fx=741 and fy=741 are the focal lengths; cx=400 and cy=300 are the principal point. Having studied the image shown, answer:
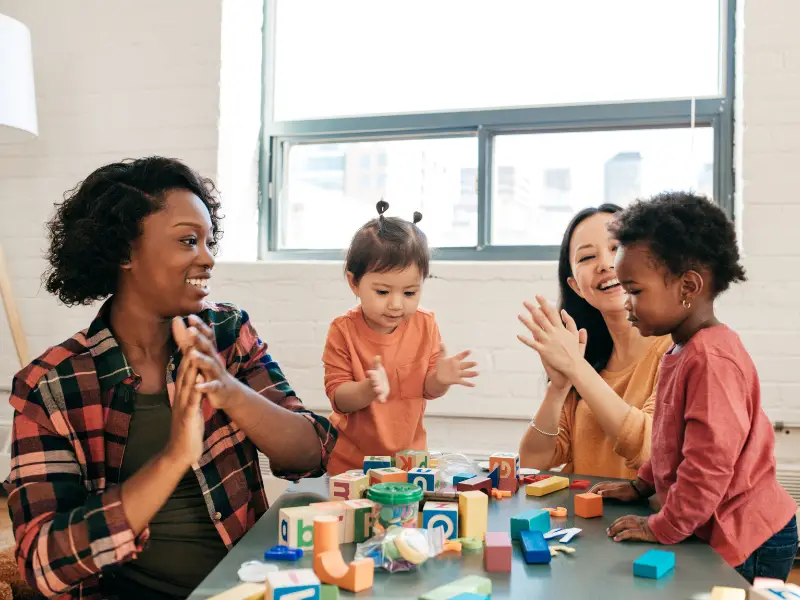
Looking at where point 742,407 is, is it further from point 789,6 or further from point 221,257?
point 221,257

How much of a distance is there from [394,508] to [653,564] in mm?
337

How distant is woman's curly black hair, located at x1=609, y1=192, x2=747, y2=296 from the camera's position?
4.07ft

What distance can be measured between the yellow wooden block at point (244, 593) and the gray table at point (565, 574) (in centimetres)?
4

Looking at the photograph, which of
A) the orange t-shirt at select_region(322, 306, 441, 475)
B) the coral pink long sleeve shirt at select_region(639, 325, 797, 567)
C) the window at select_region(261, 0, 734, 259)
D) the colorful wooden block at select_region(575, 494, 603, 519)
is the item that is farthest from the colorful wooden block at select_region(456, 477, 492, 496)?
the window at select_region(261, 0, 734, 259)

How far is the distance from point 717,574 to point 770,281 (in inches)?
70.5

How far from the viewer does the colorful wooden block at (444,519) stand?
1021 mm

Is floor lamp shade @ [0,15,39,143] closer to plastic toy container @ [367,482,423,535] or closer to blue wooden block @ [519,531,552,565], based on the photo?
plastic toy container @ [367,482,423,535]

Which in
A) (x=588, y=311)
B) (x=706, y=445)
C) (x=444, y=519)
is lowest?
(x=444, y=519)

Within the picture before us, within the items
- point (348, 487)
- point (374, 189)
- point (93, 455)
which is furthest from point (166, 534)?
point (374, 189)

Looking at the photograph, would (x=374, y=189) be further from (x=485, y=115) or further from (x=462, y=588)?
(x=462, y=588)

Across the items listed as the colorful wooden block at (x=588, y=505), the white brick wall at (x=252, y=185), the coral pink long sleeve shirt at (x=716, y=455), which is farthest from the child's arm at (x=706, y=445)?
the white brick wall at (x=252, y=185)

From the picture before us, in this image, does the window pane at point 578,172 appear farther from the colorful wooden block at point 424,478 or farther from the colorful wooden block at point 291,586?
the colorful wooden block at point 291,586

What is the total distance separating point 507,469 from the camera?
132cm

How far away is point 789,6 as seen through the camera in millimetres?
2459
